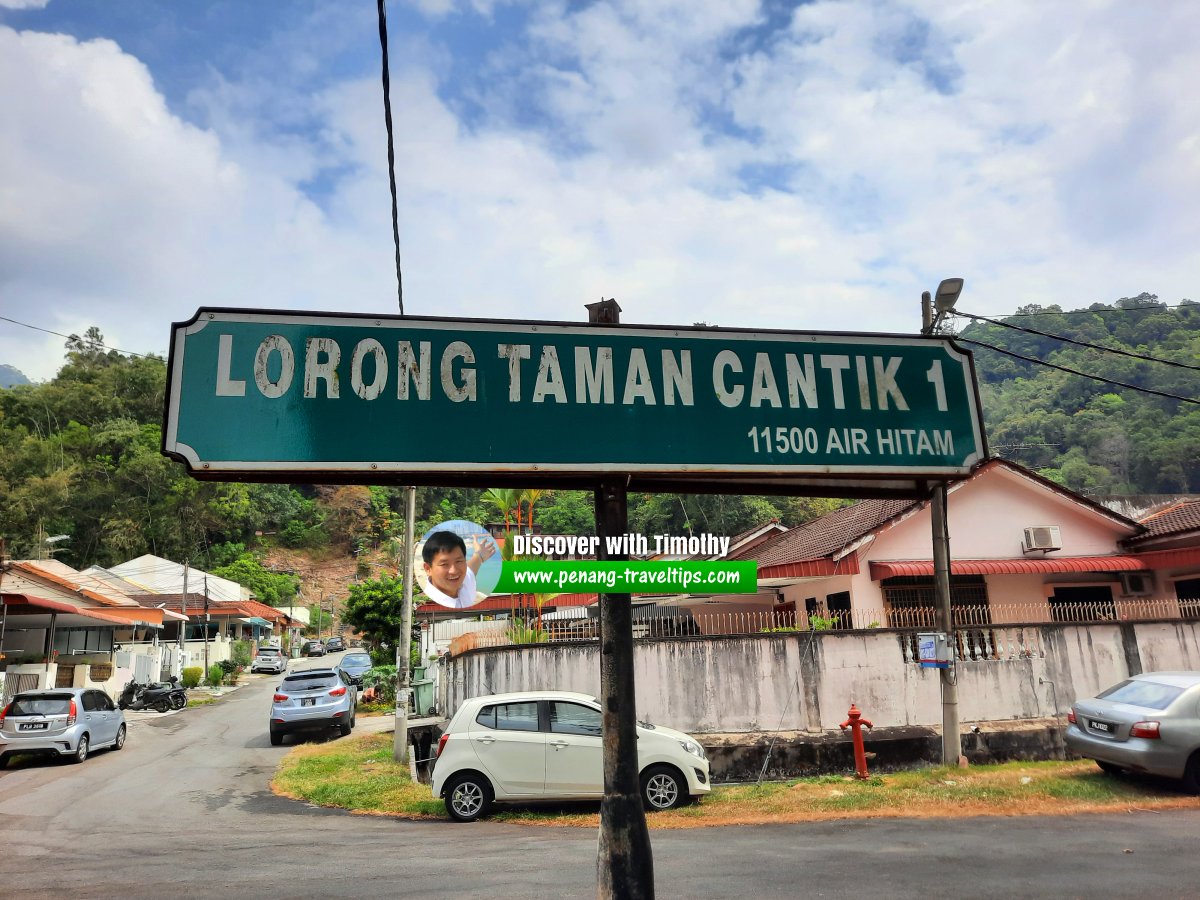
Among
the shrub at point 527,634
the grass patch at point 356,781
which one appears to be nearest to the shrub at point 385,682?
the grass patch at point 356,781

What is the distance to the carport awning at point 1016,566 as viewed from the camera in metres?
16.4

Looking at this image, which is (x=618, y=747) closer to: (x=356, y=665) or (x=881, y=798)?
(x=881, y=798)

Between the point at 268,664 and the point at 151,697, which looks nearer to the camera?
the point at 151,697

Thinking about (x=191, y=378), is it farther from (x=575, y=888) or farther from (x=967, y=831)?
(x=967, y=831)

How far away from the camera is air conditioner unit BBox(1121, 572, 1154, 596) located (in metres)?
18.4

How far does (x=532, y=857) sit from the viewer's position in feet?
26.3

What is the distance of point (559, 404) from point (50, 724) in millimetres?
18473

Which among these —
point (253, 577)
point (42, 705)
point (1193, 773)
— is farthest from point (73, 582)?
point (253, 577)

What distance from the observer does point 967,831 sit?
8.62 metres

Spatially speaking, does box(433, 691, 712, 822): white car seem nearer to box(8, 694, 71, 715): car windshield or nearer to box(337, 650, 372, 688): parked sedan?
box(8, 694, 71, 715): car windshield

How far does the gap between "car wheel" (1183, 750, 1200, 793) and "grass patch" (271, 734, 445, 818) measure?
375 inches

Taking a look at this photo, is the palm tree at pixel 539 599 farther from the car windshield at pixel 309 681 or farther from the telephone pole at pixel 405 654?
the car windshield at pixel 309 681

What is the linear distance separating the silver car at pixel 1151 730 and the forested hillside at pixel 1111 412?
4862 cm

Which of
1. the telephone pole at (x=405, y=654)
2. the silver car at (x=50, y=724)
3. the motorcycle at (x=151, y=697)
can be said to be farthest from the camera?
the motorcycle at (x=151, y=697)
